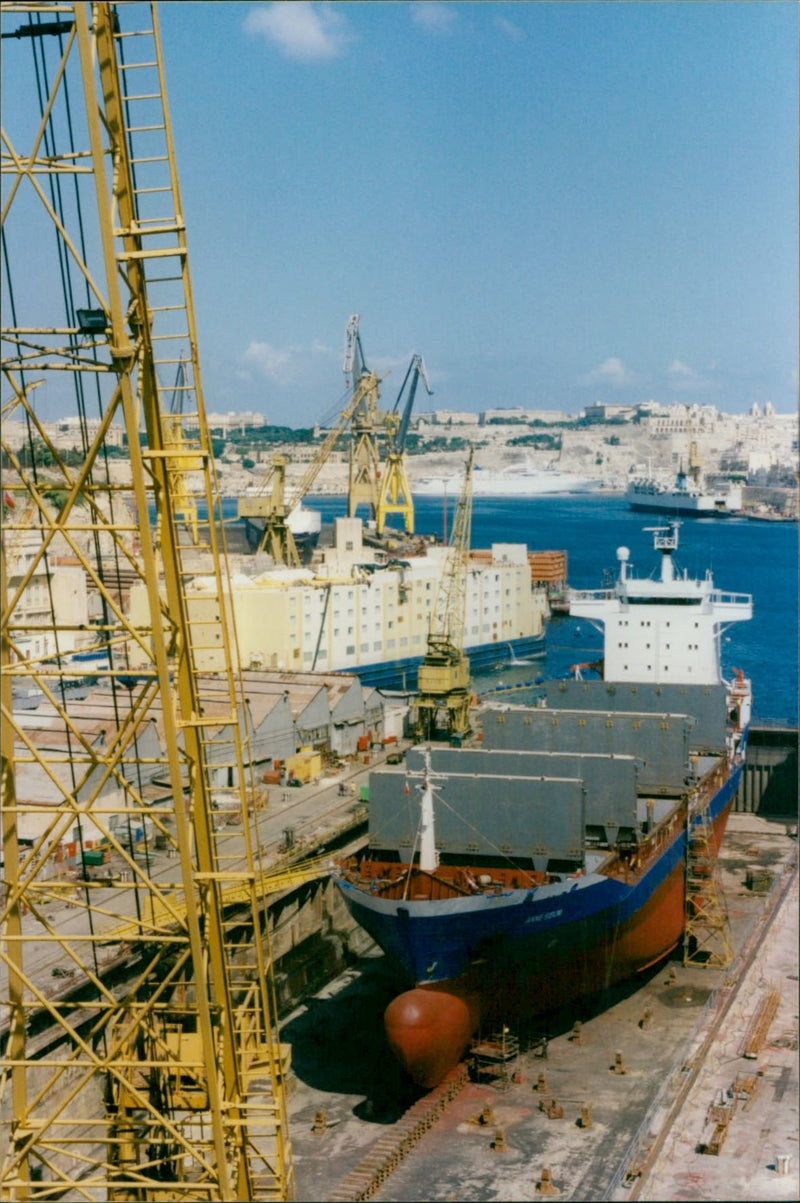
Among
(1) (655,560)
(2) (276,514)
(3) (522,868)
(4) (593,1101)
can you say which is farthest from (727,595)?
(1) (655,560)

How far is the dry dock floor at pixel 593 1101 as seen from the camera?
14.6 metres

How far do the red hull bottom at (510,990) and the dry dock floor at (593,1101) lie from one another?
538mm

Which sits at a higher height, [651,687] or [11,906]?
[11,906]

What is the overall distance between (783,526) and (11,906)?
140051 millimetres

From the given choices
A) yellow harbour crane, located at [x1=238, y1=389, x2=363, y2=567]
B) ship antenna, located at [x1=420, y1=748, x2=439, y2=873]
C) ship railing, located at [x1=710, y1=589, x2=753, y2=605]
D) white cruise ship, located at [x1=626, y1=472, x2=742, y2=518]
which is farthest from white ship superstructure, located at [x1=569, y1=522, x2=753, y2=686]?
white cruise ship, located at [x1=626, y1=472, x2=742, y2=518]

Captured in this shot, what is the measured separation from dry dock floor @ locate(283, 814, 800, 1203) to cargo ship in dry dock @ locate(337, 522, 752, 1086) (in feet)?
2.44

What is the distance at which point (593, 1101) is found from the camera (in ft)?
55.1

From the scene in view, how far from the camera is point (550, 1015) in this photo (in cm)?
1927

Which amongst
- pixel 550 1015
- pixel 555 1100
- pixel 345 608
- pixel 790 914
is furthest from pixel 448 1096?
pixel 345 608

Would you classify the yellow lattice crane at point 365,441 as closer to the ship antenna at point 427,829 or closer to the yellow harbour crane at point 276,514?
the yellow harbour crane at point 276,514

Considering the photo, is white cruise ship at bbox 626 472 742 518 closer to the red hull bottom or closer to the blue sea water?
the blue sea water

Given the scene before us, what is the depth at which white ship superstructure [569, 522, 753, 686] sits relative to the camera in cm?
3294

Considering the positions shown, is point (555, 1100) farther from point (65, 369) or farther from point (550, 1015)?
point (65, 369)

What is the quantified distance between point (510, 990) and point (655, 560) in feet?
297
